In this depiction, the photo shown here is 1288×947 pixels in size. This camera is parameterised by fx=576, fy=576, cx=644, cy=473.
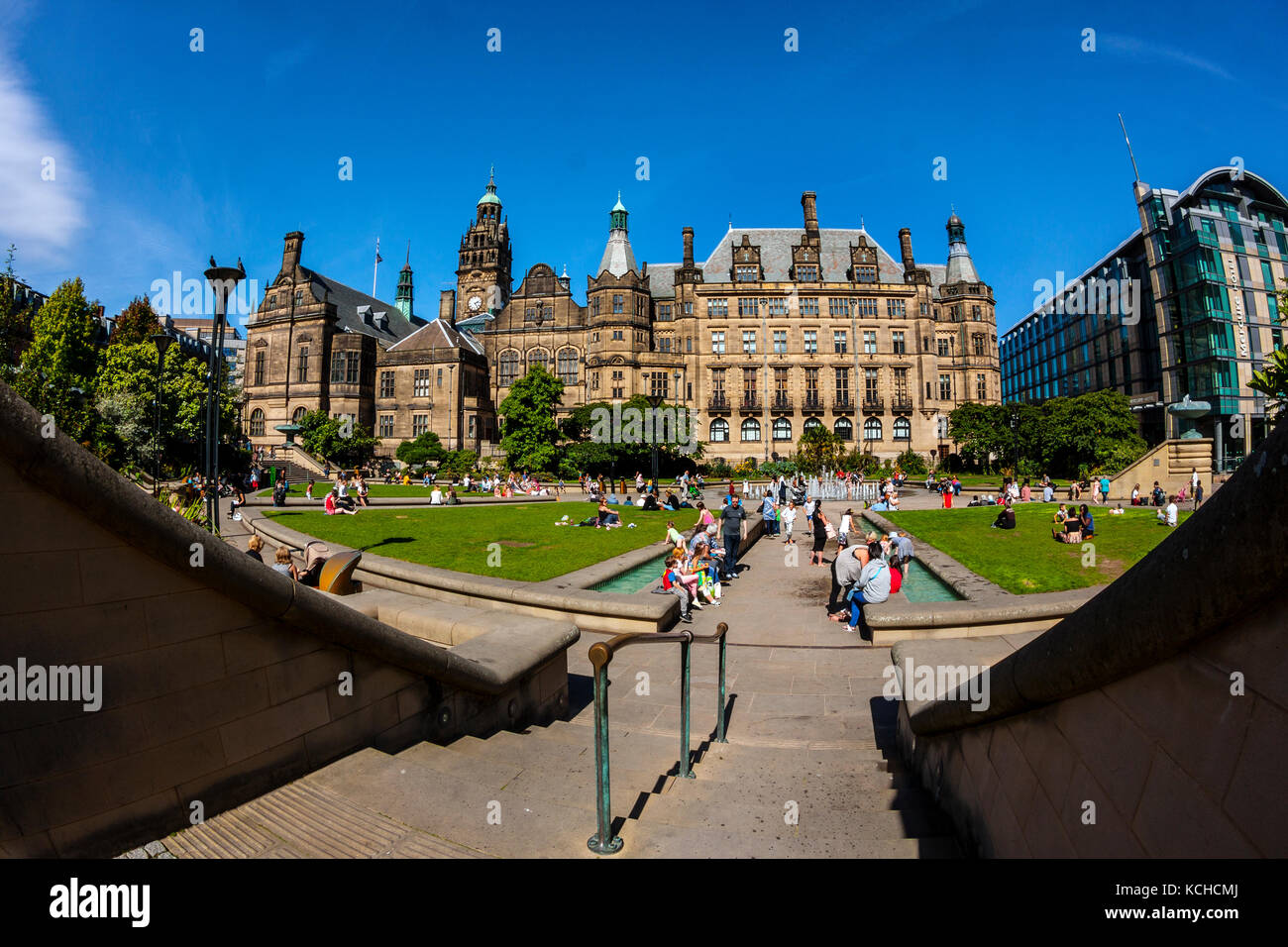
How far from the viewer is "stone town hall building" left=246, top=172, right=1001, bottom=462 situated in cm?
5941

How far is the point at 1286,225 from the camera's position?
5684 centimetres

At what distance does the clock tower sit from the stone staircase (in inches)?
3036

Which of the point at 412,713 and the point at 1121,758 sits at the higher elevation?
the point at 1121,758

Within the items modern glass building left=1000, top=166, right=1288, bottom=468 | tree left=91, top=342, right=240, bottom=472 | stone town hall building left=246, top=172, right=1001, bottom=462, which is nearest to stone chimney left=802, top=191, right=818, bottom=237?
stone town hall building left=246, top=172, right=1001, bottom=462

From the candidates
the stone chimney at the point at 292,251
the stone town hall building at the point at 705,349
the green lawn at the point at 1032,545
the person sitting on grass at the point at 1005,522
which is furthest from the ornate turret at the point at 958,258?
the stone chimney at the point at 292,251

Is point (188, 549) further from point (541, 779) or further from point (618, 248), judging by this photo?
point (618, 248)

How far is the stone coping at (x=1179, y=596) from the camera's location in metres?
1.42

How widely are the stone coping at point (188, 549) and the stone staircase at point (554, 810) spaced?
2.11ft

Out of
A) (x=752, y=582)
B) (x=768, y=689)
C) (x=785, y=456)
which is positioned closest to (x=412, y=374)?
(x=785, y=456)

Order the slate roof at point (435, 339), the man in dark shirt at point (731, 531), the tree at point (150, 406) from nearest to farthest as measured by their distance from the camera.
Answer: the man in dark shirt at point (731, 531)
the tree at point (150, 406)
the slate roof at point (435, 339)

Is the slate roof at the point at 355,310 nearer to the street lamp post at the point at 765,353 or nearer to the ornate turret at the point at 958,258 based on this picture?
the street lamp post at the point at 765,353

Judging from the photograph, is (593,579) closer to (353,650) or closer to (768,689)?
(768,689)
